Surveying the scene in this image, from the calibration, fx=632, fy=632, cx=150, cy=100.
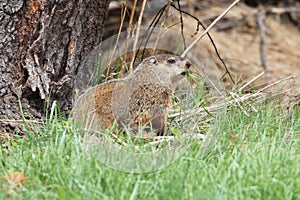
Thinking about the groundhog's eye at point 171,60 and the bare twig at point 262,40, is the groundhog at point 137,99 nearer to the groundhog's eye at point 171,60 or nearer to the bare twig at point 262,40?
the groundhog's eye at point 171,60

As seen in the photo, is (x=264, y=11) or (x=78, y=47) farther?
(x=264, y=11)

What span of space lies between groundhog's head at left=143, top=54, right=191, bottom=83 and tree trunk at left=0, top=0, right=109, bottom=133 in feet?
1.48

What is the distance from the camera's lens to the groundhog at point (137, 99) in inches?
115

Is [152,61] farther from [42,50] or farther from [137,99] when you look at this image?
[42,50]

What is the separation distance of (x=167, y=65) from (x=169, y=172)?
761 mm

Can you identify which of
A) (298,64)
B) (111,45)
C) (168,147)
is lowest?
(298,64)

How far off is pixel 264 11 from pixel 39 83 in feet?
12.5

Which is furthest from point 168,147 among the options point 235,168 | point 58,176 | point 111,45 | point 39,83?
point 111,45

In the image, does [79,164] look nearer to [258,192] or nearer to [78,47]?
[258,192]

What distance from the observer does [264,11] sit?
6430 mm

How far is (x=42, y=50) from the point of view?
10.2 feet

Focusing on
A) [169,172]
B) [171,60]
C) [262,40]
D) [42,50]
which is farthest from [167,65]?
[262,40]

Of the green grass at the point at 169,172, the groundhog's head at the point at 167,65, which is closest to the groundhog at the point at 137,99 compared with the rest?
the groundhog's head at the point at 167,65

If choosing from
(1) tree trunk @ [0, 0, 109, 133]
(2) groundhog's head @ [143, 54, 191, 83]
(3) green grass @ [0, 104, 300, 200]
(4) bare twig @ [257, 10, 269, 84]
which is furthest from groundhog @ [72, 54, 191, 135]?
(4) bare twig @ [257, 10, 269, 84]
